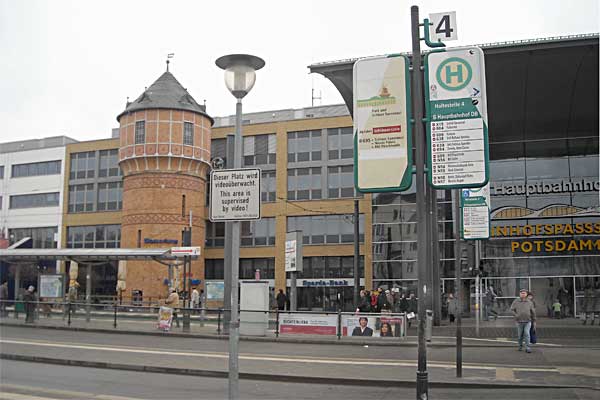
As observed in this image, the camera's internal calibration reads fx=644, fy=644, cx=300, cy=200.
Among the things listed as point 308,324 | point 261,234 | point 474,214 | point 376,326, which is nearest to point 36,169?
point 261,234

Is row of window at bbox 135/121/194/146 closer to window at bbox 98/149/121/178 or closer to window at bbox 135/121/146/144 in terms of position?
window at bbox 135/121/146/144

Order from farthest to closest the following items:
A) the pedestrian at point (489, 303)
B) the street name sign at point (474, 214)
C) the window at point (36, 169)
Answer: the window at point (36, 169)
the pedestrian at point (489, 303)
the street name sign at point (474, 214)

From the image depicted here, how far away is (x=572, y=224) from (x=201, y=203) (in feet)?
90.1

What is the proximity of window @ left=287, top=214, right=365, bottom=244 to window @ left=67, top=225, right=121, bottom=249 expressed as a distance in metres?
15.8

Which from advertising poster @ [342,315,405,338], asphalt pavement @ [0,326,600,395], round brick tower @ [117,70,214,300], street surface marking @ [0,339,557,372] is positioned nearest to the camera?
asphalt pavement @ [0,326,600,395]

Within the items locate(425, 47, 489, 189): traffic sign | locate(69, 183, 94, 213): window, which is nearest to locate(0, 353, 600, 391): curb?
locate(425, 47, 489, 189): traffic sign

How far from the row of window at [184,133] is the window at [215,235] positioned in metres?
7.73

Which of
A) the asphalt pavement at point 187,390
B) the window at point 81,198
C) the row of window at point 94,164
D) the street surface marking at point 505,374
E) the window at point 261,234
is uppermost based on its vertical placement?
the row of window at point 94,164

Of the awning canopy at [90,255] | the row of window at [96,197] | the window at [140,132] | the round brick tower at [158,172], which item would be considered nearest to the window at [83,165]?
the row of window at [96,197]

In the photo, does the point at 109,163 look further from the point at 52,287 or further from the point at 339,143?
the point at 52,287

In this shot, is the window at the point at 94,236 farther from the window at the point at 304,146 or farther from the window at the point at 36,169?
the window at the point at 304,146

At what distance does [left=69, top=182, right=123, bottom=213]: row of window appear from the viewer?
56.1 metres

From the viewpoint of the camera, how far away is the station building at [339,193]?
3400 centimetres

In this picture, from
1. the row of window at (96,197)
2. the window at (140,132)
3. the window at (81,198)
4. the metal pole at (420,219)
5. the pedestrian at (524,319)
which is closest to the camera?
the metal pole at (420,219)
